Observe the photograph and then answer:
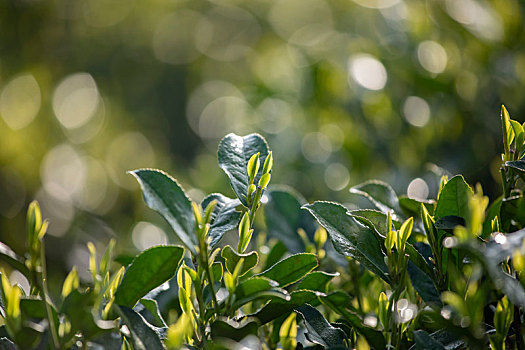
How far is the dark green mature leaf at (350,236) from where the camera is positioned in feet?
1.40

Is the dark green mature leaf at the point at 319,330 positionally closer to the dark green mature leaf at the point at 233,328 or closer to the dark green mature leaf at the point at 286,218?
the dark green mature leaf at the point at 233,328

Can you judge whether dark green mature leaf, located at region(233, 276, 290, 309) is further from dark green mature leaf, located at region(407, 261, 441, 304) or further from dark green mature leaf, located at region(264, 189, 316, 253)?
dark green mature leaf, located at region(264, 189, 316, 253)

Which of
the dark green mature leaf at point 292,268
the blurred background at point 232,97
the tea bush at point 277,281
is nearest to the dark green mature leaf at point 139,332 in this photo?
the tea bush at point 277,281

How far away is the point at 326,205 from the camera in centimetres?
45

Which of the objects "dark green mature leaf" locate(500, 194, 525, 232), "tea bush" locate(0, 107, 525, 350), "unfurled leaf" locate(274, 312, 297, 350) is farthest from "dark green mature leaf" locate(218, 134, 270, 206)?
"dark green mature leaf" locate(500, 194, 525, 232)

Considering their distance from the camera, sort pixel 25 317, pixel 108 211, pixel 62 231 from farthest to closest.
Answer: pixel 108 211, pixel 62 231, pixel 25 317

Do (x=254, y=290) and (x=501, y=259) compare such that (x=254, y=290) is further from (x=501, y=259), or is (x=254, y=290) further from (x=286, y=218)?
(x=286, y=218)

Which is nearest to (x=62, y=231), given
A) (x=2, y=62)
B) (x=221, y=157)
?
(x=2, y=62)

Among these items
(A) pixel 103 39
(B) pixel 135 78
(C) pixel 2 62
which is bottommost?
(B) pixel 135 78

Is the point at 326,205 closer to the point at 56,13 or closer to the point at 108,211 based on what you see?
the point at 108,211

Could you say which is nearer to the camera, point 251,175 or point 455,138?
point 251,175

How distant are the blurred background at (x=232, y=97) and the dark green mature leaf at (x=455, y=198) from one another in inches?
7.3

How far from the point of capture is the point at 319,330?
424 mm

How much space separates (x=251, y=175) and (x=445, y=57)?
2.93ft
